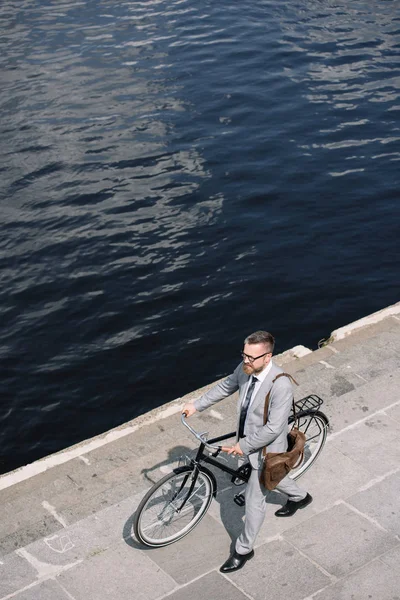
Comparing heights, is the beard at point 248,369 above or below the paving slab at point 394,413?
above

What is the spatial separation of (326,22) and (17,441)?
21171mm

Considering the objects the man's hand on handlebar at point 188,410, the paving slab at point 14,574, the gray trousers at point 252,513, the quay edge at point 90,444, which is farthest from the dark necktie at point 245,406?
the quay edge at point 90,444

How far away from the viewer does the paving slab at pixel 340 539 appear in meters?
6.94

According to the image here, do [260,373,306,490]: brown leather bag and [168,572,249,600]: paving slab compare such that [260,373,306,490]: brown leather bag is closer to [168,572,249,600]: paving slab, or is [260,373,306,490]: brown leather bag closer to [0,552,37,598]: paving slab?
[168,572,249,600]: paving slab

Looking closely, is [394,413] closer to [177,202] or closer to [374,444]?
[374,444]

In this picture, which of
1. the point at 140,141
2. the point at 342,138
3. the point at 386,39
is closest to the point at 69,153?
the point at 140,141

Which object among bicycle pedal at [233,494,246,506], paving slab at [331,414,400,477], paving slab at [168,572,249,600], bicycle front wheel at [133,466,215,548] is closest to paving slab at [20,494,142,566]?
bicycle front wheel at [133,466,215,548]

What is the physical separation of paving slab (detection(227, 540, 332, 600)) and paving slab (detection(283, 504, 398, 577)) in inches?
4.3

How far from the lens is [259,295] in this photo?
1517 cm

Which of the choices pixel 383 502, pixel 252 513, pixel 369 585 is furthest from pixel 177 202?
pixel 369 585

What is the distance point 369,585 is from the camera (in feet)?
21.9

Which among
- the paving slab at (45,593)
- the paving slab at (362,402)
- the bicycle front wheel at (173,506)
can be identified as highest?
the bicycle front wheel at (173,506)

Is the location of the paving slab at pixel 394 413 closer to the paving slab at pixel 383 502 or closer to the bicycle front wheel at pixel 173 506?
the paving slab at pixel 383 502

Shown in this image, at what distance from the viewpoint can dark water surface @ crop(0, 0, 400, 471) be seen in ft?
45.2
